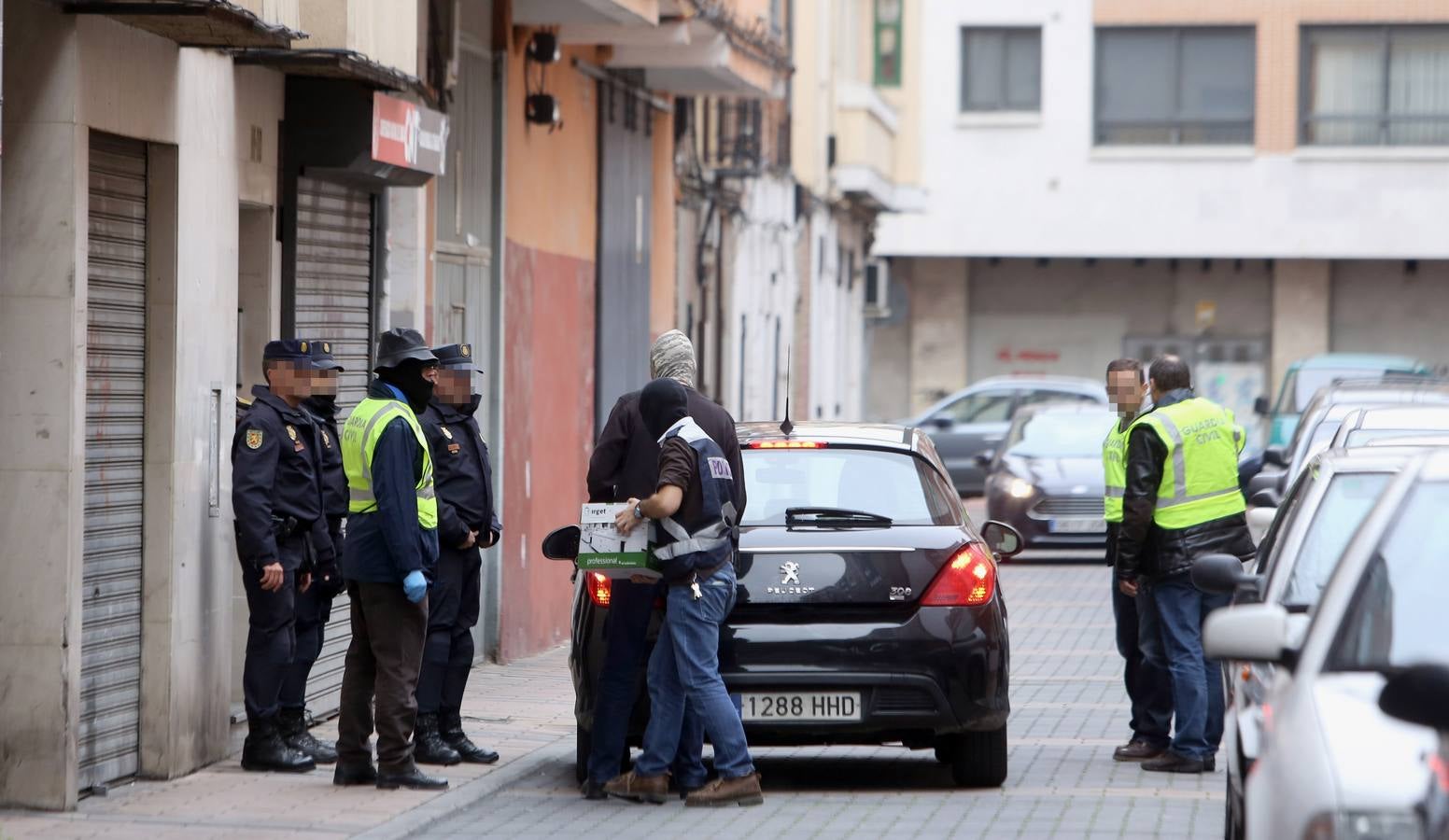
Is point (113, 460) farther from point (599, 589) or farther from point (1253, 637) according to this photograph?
point (1253, 637)

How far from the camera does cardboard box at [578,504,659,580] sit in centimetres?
916

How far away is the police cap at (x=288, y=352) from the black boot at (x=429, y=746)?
162 centimetres

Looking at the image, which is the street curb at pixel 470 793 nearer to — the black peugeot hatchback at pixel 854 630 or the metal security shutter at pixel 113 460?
the black peugeot hatchback at pixel 854 630

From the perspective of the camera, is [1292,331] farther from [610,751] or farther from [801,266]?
[610,751]

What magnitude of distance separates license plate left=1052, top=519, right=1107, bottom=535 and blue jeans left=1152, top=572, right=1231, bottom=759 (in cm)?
1332

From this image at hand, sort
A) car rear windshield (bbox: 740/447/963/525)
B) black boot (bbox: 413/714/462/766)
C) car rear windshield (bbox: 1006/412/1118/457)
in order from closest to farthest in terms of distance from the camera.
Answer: car rear windshield (bbox: 740/447/963/525) → black boot (bbox: 413/714/462/766) → car rear windshield (bbox: 1006/412/1118/457)

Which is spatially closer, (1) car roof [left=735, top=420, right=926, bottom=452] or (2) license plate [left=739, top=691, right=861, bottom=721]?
(2) license plate [left=739, top=691, right=861, bottom=721]

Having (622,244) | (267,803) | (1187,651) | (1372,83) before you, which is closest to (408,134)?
(267,803)

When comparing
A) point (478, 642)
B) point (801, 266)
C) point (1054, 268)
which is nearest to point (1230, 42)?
point (1054, 268)

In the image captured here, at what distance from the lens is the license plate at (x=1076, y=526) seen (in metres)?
23.7

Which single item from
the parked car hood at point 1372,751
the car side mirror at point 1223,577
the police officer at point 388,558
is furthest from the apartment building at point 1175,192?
the parked car hood at point 1372,751

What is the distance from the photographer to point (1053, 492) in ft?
77.4

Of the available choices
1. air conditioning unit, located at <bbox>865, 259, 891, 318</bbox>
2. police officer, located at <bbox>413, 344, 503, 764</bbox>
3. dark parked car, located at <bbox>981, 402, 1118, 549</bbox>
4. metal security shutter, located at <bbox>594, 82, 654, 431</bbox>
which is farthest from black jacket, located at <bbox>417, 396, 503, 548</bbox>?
air conditioning unit, located at <bbox>865, 259, 891, 318</bbox>

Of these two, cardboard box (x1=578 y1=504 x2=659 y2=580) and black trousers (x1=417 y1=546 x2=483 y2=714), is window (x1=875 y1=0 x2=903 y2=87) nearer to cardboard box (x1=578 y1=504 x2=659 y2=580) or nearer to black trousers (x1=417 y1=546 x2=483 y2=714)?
black trousers (x1=417 y1=546 x2=483 y2=714)
